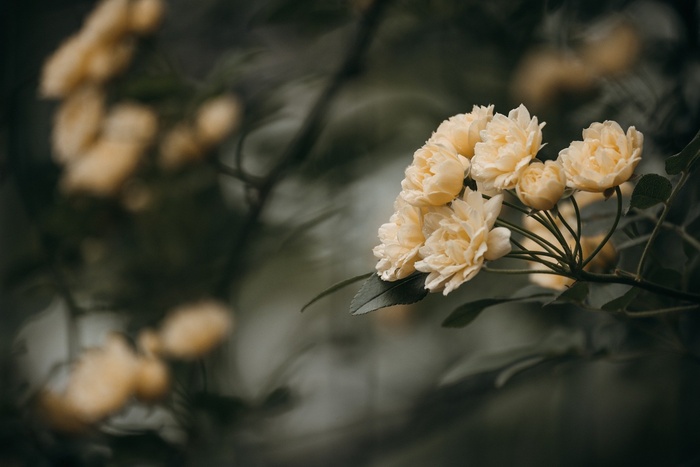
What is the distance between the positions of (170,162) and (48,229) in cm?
17

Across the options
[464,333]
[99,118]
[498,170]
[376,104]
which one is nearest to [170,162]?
[99,118]

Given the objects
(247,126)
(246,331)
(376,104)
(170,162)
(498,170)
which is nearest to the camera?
(498,170)

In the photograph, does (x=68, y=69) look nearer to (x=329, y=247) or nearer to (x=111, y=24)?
(x=111, y=24)

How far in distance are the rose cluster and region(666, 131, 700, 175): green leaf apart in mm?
16

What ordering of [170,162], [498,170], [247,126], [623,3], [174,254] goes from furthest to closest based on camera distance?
[174,254]
[170,162]
[247,126]
[623,3]
[498,170]

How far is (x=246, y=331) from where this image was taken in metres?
1.25

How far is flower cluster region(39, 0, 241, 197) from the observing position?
0.75 meters

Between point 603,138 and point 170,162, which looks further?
→ point 170,162

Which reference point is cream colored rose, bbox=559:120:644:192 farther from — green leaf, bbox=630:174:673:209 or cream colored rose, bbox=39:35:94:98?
cream colored rose, bbox=39:35:94:98

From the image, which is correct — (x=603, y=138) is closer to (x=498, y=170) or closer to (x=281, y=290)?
(x=498, y=170)

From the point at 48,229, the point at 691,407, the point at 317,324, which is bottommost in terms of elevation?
the point at 691,407

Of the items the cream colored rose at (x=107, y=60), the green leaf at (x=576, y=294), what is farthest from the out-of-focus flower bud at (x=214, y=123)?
the green leaf at (x=576, y=294)

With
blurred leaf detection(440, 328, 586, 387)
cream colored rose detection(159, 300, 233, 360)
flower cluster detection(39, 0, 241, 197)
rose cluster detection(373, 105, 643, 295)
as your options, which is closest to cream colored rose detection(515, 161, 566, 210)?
→ rose cluster detection(373, 105, 643, 295)

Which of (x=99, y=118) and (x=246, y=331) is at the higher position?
(x=99, y=118)
